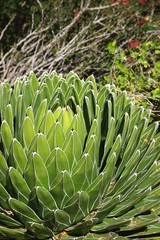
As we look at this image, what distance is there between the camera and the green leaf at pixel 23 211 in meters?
1.95

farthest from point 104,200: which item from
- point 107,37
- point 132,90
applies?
point 107,37

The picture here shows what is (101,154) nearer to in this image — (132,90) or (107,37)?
(132,90)

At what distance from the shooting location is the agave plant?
6.48 feet

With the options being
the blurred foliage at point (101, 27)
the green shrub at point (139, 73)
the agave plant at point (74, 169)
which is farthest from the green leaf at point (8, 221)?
the blurred foliage at point (101, 27)

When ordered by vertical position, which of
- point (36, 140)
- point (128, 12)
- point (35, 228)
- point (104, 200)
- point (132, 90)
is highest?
point (128, 12)

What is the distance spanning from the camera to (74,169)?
202 cm

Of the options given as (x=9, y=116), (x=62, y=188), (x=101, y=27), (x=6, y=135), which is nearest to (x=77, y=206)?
(x=62, y=188)

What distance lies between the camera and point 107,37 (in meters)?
5.89

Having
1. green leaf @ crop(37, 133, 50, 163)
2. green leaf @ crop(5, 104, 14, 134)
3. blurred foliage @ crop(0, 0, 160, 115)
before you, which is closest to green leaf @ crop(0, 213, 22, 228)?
green leaf @ crop(37, 133, 50, 163)

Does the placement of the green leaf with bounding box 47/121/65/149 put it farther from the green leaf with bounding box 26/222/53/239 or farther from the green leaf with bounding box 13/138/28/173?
the green leaf with bounding box 26/222/53/239

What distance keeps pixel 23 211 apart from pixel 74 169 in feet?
0.96

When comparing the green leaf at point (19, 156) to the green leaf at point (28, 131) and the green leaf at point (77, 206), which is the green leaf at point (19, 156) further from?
the green leaf at point (77, 206)

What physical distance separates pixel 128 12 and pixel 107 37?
0.70m

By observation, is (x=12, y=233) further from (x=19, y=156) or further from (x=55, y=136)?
(x=55, y=136)
